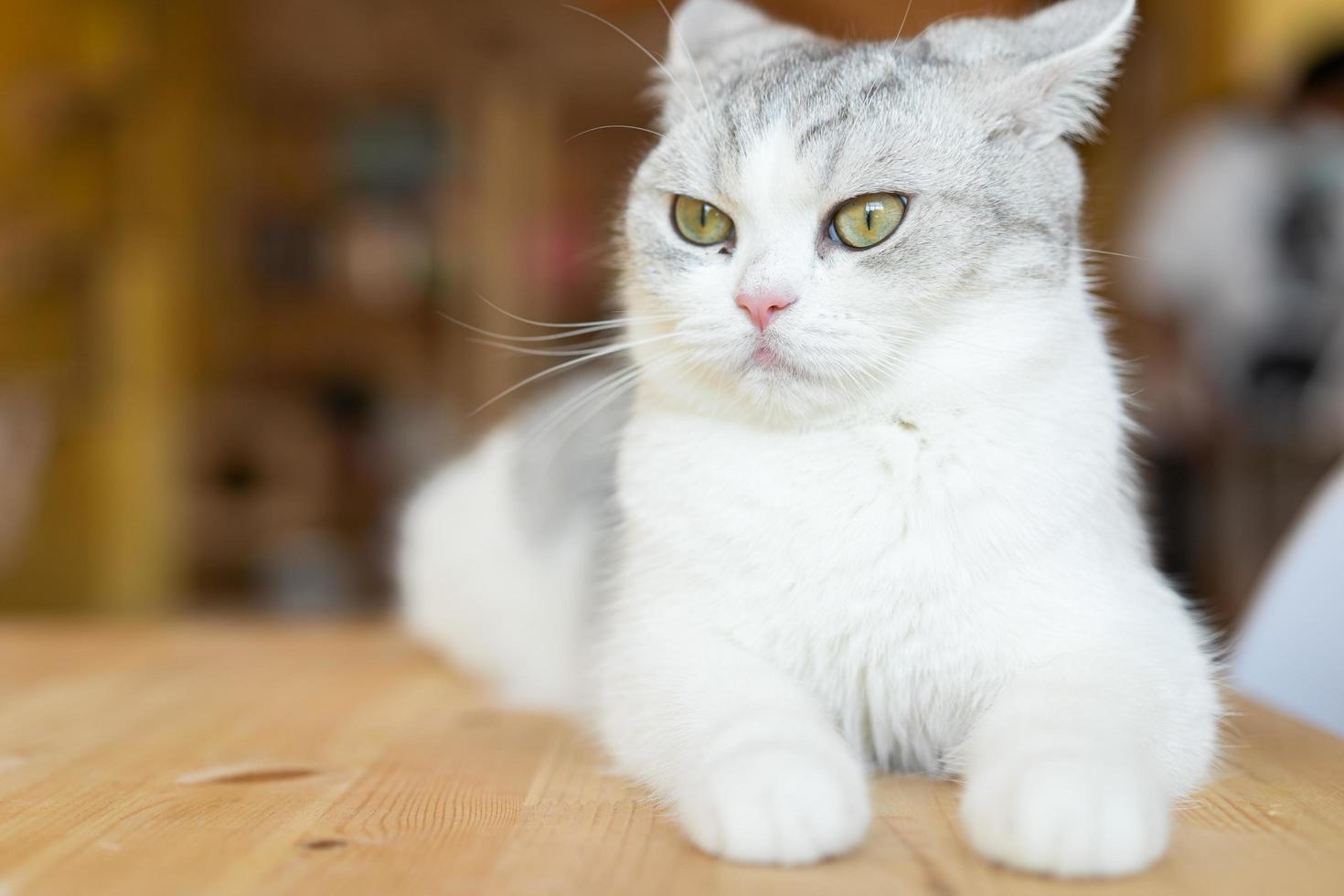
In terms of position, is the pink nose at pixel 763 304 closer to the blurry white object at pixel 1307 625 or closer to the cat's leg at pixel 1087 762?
the cat's leg at pixel 1087 762

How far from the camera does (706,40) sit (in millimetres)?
1357

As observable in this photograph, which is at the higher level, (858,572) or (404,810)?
(858,572)

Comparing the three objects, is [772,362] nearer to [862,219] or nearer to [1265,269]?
[862,219]

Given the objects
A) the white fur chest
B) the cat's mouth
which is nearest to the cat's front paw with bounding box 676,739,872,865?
the white fur chest

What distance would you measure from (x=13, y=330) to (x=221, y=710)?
3616mm

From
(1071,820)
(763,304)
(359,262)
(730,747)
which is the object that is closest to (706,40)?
(763,304)

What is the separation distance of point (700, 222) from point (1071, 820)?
0.63 m

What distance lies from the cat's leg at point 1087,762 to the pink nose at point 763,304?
0.35 m

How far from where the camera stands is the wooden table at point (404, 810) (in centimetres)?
71

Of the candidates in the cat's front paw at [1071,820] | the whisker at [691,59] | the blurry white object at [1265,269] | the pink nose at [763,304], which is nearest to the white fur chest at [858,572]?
the pink nose at [763,304]

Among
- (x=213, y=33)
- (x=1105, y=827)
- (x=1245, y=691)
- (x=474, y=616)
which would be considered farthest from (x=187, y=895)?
(x=213, y=33)

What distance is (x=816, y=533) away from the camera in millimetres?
987

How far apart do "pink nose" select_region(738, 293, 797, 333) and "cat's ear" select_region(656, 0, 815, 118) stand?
317mm

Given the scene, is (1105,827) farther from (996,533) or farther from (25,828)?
(25,828)
